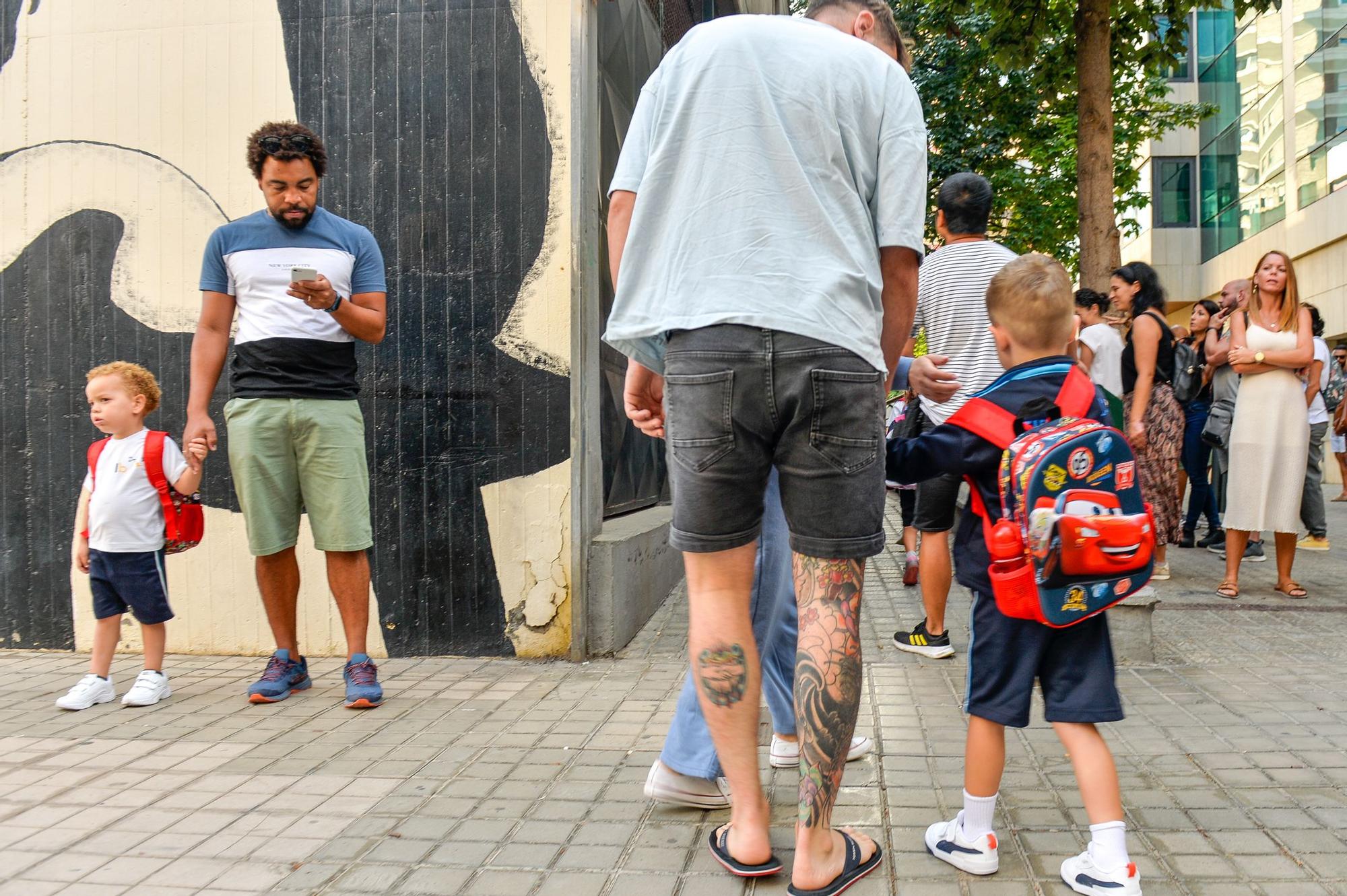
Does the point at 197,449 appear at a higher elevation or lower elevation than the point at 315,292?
lower

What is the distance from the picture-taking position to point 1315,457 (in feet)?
25.4

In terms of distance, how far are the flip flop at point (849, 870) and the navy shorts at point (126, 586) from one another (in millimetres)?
2983

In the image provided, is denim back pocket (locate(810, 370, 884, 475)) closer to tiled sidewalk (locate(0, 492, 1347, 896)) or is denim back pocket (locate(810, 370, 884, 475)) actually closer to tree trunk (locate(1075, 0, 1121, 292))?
tiled sidewalk (locate(0, 492, 1347, 896))

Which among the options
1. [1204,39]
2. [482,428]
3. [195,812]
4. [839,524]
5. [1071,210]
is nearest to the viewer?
[839,524]

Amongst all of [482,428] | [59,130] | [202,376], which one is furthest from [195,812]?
[59,130]

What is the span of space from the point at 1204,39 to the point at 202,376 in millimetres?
31597

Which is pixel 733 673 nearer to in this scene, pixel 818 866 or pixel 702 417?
pixel 818 866

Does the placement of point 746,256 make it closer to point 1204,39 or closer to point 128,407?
point 128,407

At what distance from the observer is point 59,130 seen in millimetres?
5180

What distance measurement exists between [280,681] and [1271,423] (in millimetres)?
5418

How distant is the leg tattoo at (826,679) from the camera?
2.40 m

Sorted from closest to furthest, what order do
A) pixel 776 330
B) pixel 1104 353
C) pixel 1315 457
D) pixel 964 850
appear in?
pixel 776 330
pixel 964 850
pixel 1104 353
pixel 1315 457

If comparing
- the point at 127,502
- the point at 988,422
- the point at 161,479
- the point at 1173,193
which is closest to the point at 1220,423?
the point at 988,422

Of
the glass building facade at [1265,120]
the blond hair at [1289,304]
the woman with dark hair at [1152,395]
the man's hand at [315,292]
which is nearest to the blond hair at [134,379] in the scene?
the man's hand at [315,292]
